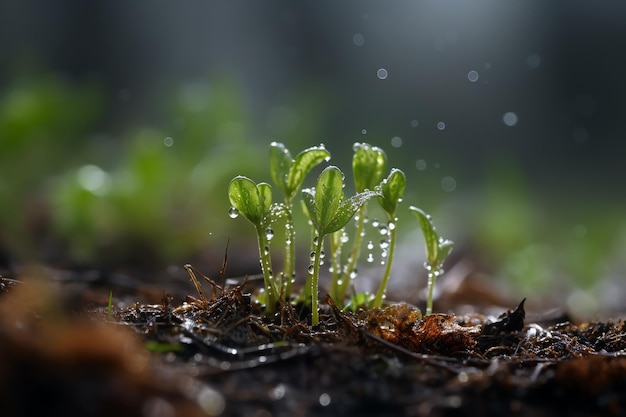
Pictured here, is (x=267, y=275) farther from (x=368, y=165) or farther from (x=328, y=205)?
(x=368, y=165)

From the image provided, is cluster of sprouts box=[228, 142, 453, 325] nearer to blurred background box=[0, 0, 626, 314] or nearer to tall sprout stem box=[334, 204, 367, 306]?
tall sprout stem box=[334, 204, 367, 306]

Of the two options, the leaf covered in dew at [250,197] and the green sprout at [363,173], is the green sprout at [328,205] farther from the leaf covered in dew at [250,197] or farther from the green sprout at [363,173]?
the green sprout at [363,173]

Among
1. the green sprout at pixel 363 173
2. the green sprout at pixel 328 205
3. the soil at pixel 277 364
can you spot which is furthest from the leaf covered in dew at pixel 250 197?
the green sprout at pixel 363 173

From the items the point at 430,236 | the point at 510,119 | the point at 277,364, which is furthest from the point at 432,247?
the point at 510,119

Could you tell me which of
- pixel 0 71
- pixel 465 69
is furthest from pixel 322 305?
pixel 465 69

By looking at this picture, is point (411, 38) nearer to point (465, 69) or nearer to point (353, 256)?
point (465, 69)

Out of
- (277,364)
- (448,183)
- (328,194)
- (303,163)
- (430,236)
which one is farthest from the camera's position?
(448,183)

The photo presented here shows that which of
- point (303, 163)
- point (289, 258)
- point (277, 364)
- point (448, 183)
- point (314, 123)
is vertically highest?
point (314, 123)
